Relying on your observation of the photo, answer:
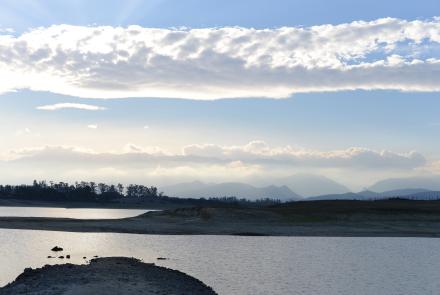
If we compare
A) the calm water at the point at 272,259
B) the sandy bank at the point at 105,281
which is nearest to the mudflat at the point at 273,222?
the calm water at the point at 272,259

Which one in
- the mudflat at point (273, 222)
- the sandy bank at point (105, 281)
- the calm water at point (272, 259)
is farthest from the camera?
the mudflat at point (273, 222)

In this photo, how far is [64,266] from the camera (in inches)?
1549

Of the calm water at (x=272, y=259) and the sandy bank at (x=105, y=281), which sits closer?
the sandy bank at (x=105, y=281)

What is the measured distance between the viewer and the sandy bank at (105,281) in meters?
29.3

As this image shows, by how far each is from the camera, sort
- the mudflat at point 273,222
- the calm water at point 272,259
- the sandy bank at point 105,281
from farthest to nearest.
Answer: the mudflat at point 273,222, the calm water at point 272,259, the sandy bank at point 105,281

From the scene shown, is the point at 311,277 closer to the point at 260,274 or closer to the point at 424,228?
the point at 260,274

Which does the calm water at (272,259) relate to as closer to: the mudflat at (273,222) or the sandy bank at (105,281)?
the sandy bank at (105,281)

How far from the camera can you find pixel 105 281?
32000 millimetres

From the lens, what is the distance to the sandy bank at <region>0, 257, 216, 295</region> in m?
29.3

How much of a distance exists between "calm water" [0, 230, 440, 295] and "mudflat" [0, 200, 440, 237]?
9.42 metres

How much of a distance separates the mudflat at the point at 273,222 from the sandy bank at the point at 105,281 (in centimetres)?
4342

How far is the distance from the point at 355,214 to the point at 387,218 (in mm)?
5982

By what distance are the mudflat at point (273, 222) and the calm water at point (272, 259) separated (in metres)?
9.42

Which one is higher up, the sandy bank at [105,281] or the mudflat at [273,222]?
the mudflat at [273,222]
